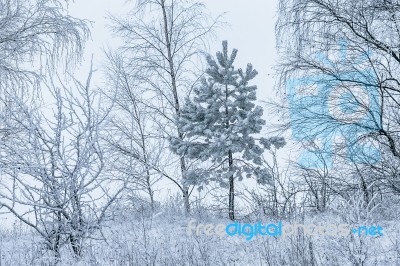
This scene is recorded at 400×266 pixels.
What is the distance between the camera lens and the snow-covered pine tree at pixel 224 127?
34.4 feet

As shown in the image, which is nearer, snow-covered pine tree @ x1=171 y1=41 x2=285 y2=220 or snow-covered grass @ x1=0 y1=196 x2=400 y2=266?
snow-covered grass @ x1=0 y1=196 x2=400 y2=266

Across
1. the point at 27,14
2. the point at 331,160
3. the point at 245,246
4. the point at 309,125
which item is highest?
the point at 27,14

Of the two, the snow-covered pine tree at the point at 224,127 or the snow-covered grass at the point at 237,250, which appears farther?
the snow-covered pine tree at the point at 224,127

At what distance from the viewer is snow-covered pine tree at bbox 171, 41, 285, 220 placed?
1049 cm

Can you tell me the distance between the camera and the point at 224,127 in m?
11.0

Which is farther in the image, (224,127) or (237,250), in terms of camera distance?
(224,127)

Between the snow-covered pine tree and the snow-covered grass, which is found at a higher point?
the snow-covered pine tree

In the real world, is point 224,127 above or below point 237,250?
above

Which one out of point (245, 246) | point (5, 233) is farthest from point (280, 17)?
point (5, 233)

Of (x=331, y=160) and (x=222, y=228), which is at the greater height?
(x=331, y=160)

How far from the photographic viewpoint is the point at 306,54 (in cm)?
805

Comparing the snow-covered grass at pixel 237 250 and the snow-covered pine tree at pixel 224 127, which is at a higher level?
the snow-covered pine tree at pixel 224 127

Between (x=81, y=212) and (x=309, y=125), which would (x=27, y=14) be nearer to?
(x=81, y=212)

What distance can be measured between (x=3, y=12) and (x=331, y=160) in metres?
7.13
